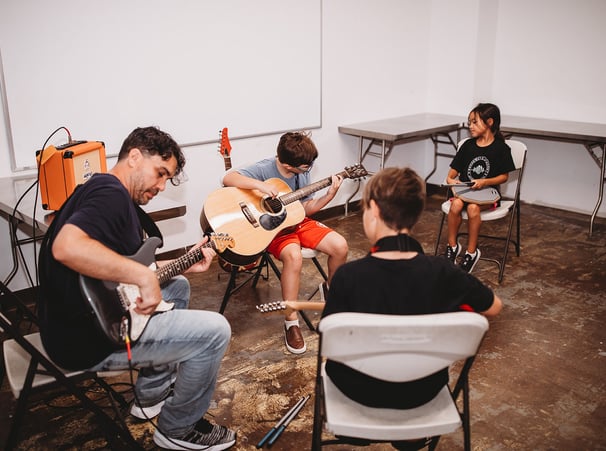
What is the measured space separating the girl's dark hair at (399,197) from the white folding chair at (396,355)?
31cm

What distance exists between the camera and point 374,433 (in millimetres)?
1598

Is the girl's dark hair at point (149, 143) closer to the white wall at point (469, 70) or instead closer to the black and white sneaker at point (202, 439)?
the black and white sneaker at point (202, 439)

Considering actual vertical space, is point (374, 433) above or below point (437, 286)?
below

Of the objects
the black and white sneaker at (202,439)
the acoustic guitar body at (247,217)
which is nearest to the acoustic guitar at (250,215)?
the acoustic guitar body at (247,217)

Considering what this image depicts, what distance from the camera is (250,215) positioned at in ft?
9.44

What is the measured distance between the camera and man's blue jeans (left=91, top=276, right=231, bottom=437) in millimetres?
1925

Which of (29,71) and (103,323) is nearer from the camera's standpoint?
(103,323)

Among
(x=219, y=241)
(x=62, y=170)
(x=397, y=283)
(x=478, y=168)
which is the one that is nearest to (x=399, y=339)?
(x=397, y=283)

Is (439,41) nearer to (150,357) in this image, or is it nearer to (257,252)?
(257,252)

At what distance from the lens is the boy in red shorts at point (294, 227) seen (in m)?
2.91

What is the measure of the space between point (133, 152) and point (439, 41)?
14.2ft

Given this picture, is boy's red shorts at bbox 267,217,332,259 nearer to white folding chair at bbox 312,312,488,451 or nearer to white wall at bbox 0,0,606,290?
white folding chair at bbox 312,312,488,451

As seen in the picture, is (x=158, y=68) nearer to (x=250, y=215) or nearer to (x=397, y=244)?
(x=250, y=215)

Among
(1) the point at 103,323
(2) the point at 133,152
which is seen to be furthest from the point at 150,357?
(2) the point at 133,152
